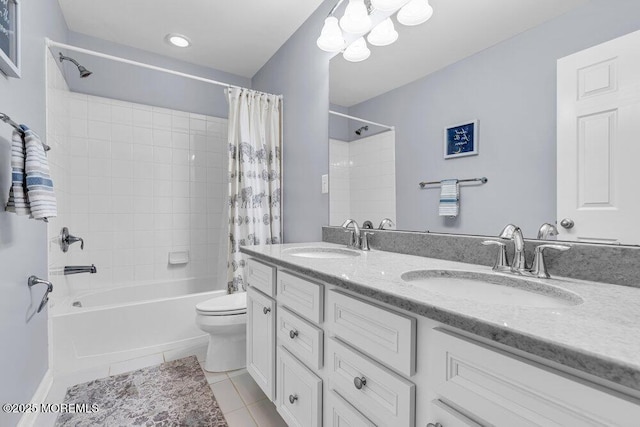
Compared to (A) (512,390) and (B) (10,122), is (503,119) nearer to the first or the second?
(A) (512,390)

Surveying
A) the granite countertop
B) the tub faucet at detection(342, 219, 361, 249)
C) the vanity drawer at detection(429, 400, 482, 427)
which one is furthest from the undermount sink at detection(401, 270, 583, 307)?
the tub faucet at detection(342, 219, 361, 249)

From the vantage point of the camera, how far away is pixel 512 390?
20.6 inches

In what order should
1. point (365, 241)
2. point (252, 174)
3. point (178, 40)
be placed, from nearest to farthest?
point (365, 241), point (252, 174), point (178, 40)

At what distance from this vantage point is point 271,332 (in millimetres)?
1384

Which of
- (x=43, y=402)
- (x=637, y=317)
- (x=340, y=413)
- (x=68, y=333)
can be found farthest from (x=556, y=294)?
(x=68, y=333)

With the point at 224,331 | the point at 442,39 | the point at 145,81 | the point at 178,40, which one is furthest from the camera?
the point at 145,81

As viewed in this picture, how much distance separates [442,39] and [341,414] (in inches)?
58.4

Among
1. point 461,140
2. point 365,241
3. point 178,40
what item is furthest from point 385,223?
point 178,40

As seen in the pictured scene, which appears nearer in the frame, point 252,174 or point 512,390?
point 512,390

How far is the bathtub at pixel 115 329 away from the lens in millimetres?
1865

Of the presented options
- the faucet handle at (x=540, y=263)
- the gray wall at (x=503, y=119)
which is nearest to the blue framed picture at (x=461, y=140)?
the gray wall at (x=503, y=119)

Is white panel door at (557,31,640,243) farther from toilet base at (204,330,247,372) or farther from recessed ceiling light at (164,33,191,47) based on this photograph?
recessed ceiling light at (164,33,191,47)

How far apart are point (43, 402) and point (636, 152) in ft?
8.62

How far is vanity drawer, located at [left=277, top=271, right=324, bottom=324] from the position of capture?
1.06 metres
